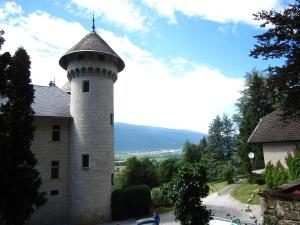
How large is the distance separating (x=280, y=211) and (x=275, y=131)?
1792cm

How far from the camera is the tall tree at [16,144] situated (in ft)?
64.3

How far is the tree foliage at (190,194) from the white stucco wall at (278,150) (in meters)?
12.9

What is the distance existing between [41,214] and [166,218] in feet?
39.0

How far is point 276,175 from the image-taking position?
25.8m

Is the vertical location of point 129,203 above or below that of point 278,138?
below

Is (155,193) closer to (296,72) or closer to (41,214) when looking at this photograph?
(41,214)

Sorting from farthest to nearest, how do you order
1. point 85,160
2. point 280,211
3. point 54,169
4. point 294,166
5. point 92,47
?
point 92,47 < point 54,169 < point 85,160 < point 294,166 < point 280,211

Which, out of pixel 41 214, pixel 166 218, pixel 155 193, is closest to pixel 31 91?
pixel 41 214

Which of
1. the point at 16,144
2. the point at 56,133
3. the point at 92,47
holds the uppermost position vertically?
the point at 92,47

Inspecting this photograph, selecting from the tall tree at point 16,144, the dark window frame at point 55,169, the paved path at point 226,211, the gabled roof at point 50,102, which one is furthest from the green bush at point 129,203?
the gabled roof at point 50,102

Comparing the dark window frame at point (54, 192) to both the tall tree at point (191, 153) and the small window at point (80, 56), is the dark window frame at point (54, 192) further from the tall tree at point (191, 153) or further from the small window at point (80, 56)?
the tall tree at point (191, 153)

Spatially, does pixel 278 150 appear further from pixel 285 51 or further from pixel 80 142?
pixel 80 142

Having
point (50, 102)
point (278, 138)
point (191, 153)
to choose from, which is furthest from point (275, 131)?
point (191, 153)

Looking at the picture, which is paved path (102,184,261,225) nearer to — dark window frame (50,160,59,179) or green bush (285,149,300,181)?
green bush (285,149,300,181)
